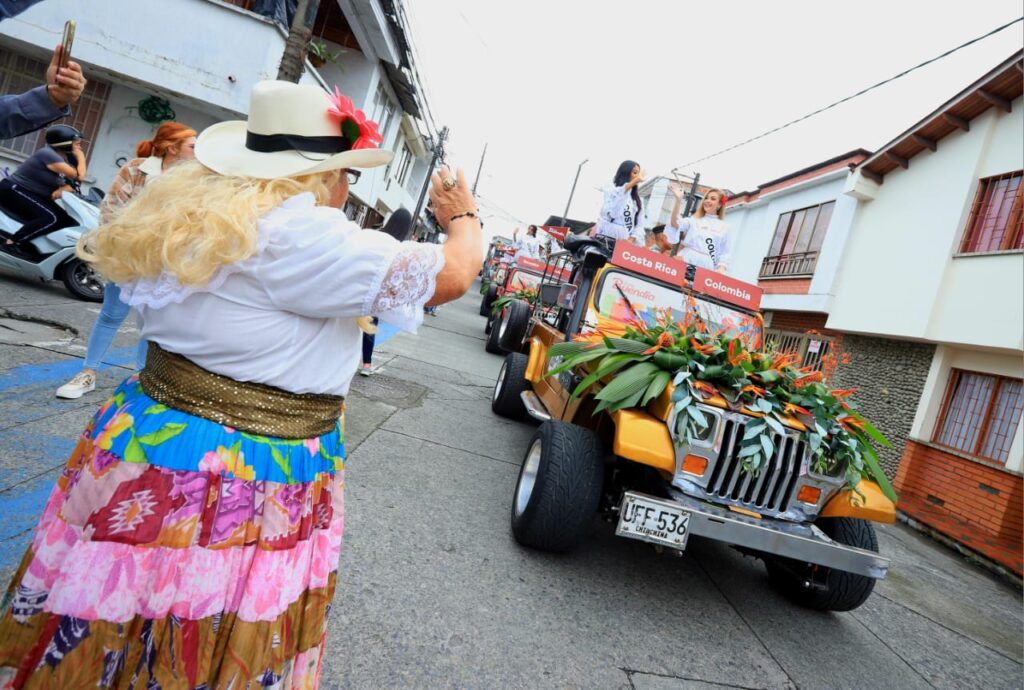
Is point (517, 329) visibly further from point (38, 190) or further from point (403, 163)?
point (403, 163)

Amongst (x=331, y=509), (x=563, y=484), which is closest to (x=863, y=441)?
(x=563, y=484)

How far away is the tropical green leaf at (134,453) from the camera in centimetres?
127

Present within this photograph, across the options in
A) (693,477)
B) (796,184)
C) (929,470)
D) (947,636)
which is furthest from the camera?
(796,184)

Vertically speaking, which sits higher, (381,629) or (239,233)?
(239,233)

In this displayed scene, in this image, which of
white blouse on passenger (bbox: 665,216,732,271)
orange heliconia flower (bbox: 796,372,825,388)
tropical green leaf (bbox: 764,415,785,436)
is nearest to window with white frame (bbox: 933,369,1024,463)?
white blouse on passenger (bbox: 665,216,732,271)

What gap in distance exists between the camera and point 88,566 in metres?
1.24

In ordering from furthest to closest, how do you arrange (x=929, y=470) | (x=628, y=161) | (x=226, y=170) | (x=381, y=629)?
(x=929, y=470), (x=628, y=161), (x=381, y=629), (x=226, y=170)

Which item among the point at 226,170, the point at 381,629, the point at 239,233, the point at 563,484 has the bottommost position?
the point at 381,629

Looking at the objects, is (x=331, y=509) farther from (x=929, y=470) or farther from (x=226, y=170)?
(x=929, y=470)

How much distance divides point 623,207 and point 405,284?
17.8ft

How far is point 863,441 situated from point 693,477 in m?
1.05

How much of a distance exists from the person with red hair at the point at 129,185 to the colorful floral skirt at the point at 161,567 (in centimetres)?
120

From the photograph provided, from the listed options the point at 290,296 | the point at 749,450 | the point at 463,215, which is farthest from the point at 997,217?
the point at 290,296

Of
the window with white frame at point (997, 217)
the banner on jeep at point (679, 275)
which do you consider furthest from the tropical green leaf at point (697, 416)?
the window with white frame at point (997, 217)
